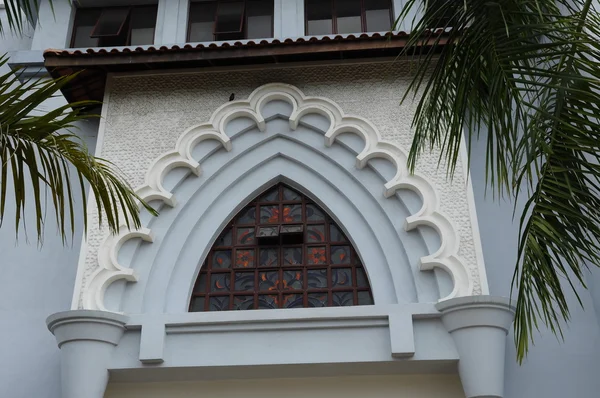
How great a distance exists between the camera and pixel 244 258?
21.4 feet

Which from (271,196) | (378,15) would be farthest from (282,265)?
(378,15)

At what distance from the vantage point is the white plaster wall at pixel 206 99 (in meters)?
6.74

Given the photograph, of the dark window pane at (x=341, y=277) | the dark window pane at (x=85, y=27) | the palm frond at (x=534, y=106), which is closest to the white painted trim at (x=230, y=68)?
the dark window pane at (x=85, y=27)

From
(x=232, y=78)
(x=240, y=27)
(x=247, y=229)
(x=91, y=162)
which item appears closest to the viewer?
(x=91, y=162)

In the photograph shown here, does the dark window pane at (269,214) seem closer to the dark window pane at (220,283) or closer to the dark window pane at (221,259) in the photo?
the dark window pane at (221,259)

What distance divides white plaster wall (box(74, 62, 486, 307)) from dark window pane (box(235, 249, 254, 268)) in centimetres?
120

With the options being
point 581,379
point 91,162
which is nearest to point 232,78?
point 91,162

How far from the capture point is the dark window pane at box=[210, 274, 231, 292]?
6411mm

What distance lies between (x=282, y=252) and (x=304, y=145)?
115cm

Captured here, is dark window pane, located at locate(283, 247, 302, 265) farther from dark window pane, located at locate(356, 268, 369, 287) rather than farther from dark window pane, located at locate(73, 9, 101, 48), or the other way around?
dark window pane, located at locate(73, 9, 101, 48)

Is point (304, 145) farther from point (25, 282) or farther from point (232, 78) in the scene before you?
point (25, 282)

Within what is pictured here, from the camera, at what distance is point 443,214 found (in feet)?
20.1

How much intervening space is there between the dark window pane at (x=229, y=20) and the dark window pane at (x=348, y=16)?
3.82 feet

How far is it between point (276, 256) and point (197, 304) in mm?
878
